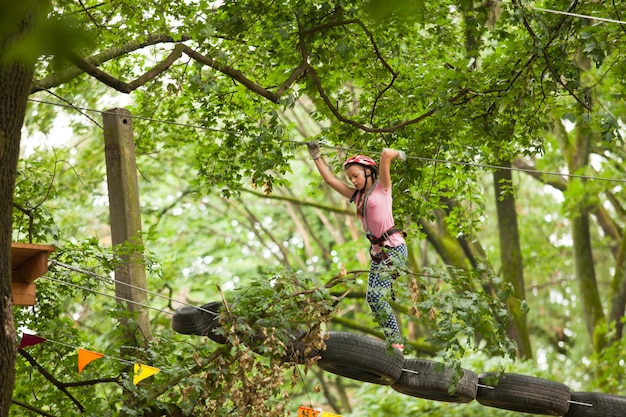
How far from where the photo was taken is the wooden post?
6.56 meters

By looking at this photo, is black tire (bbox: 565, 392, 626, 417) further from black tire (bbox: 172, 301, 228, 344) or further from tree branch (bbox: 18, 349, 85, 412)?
tree branch (bbox: 18, 349, 85, 412)

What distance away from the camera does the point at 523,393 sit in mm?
7250

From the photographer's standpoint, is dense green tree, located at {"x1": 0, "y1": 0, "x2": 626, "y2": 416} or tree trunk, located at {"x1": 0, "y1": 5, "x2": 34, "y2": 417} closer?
tree trunk, located at {"x1": 0, "y1": 5, "x2": 34, "y2": 417}

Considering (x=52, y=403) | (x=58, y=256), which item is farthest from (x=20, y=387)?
(x=58, y=256)

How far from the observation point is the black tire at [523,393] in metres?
7.25

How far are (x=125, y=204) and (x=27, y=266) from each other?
1.68 m

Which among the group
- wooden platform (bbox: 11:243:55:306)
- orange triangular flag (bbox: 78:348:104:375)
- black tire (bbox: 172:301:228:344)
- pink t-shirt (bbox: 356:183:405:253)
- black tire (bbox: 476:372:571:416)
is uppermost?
pink t-shirt (bbox: 356:183:405:253)

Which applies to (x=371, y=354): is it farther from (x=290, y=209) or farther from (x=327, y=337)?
(x=290, y=209)

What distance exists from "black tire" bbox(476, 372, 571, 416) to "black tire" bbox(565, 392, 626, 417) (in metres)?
0.27

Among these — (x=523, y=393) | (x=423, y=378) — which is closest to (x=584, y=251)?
(x=523, y=393)

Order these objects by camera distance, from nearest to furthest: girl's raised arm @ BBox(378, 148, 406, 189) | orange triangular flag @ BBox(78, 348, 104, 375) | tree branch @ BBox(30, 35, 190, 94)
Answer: girl's raised arm @ BBox(378, 148, 406, 189)
orange triangular flag @ BBox(78, 348, 104, 375)
tree branch @ BBox(30, 35, 190, 94)

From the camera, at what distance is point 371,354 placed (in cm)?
651

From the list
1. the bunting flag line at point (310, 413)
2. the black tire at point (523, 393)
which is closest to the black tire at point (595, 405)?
the black tire at point (523, 393)

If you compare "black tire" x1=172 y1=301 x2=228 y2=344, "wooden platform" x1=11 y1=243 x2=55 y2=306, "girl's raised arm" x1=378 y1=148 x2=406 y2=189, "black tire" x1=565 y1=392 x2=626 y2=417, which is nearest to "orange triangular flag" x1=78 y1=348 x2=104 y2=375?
"black tire" x1=172 y1=301 x2=228 y2=344
